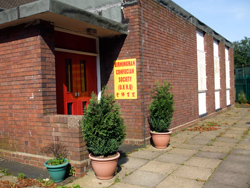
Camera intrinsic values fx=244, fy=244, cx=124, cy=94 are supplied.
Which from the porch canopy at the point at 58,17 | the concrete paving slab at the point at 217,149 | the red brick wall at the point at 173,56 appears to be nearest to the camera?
the porch canopy at the point at 58,17

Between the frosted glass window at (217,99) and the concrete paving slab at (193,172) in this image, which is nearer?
the concrete paving slab at (193,172)

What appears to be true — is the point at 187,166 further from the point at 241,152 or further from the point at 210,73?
the point at 210,73

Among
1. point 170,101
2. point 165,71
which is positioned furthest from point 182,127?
point 170,101

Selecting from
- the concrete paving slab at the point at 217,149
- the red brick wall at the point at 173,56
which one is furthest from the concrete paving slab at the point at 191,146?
the red brick wall at the point at 173,56

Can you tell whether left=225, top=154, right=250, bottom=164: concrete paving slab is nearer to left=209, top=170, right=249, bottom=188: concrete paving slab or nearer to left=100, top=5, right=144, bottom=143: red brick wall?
left=209, top=170, right=249, bottom=188: concrete paving slab

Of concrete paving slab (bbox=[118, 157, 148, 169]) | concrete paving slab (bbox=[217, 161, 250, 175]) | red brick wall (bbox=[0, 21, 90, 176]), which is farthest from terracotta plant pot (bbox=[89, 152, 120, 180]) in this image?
concrete paving slab (bbox=[217, 161, 250, 175])

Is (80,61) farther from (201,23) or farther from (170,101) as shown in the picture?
(201,23)

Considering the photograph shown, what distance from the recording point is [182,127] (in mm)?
9281

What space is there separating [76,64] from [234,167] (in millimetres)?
4576

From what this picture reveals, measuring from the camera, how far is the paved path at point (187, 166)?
168 inches

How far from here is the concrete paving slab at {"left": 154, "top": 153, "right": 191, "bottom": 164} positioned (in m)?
5.48

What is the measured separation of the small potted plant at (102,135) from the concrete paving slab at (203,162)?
6.04 feet

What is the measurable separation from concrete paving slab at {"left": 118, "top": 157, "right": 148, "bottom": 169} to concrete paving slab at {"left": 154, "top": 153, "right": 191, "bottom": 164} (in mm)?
413

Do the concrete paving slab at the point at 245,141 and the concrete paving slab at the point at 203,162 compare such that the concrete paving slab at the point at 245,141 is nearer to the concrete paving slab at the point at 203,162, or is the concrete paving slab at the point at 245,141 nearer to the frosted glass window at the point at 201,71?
the concrete paving slab at the point at 203,162
